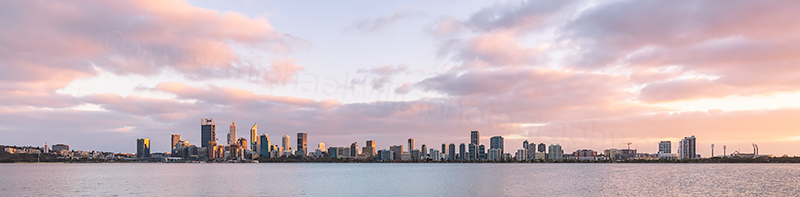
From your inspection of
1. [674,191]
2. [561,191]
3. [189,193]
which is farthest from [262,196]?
[674,191]

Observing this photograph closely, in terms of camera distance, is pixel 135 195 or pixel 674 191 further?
pixel 674 191

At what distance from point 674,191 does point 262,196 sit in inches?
2883

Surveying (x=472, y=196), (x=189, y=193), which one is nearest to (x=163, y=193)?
(x=189, y=193)

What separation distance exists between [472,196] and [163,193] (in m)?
52.5

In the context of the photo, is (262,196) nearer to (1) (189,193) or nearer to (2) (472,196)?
(1) (189,193)

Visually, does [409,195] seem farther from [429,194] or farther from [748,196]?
[748,196]

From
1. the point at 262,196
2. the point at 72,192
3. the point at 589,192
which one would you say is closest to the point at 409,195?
the point at 262,196

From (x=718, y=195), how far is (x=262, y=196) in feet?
245

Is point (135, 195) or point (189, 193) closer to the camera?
point (135, 195)

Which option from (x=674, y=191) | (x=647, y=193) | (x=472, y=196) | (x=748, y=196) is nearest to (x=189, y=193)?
(x=472, y=196)

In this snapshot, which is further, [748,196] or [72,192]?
[72,192]

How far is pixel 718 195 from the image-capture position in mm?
90062

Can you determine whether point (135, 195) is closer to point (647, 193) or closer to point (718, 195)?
point (647, 193)

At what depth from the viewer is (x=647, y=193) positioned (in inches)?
3733
